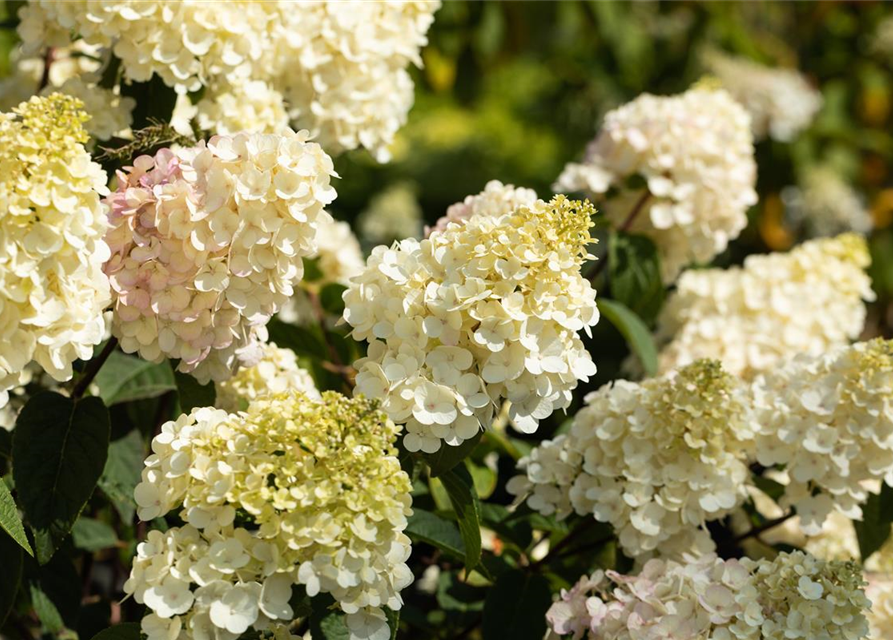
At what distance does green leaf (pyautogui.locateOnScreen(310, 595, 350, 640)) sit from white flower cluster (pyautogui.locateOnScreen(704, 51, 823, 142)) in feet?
11.3

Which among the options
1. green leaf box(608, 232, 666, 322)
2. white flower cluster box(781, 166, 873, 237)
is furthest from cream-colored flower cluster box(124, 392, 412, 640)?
white flower cluster box(781, 166, 873, 237)

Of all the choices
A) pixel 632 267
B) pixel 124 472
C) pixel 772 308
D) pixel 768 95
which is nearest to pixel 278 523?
pixel 124 472

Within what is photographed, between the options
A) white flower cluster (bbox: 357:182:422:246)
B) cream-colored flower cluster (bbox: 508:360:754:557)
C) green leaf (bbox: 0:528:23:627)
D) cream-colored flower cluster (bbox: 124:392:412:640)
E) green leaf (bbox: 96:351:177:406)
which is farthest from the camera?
white flower cluster (bbox: 357:182:422:246)

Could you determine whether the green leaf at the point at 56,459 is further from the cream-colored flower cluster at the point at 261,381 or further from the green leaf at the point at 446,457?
the green leaf at the point at 446,457

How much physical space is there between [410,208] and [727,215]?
2.97 m

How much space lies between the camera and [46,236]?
34.4 inches

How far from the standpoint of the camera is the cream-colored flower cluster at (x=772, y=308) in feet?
5.51

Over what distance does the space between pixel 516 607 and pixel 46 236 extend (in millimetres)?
658

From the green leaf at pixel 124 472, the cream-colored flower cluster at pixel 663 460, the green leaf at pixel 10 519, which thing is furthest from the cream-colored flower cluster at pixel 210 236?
the cream-colored flower cluster at pixel 663 460

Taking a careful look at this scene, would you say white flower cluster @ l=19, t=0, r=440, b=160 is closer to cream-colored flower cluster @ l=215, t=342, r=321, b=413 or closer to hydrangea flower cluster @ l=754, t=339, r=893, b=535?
cream-colored flower cluster @ l=215, t=342, r=321, b=413

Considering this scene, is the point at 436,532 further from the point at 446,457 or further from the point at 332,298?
the point at 332,298

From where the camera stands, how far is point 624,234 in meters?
1.70

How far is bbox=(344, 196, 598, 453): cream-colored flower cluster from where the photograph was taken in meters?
0.94

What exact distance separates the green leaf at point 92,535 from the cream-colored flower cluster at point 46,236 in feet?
1.55
